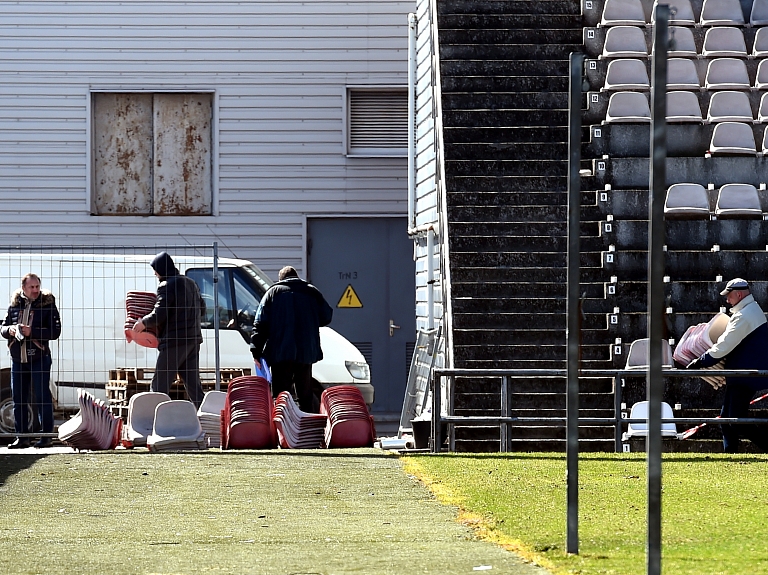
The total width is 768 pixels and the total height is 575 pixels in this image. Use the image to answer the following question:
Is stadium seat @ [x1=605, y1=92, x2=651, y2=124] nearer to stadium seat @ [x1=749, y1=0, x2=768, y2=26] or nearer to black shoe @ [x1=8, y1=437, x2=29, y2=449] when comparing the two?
stadium seat @ [x1=749, y1=0, x2=768, y2=26]

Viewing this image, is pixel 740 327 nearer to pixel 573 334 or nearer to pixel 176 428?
pixel 176 428

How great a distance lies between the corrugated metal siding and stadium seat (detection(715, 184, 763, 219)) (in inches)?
243

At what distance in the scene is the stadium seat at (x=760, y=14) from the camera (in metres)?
19.7

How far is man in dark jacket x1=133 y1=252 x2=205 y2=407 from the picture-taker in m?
14.5

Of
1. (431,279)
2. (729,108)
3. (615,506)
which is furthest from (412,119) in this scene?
(615,506)

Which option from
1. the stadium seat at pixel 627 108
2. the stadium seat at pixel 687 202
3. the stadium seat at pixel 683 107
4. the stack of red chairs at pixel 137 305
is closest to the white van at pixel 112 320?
the stack of red chairs at pixel 137 305

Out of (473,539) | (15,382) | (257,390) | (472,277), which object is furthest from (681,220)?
(473,539)

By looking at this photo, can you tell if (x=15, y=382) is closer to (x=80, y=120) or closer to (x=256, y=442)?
(x=256, y=442)

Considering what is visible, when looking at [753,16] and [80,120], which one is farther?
[80,120]

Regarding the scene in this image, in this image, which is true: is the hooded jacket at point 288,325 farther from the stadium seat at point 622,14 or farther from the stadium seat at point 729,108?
the stadium seat at point 622,14

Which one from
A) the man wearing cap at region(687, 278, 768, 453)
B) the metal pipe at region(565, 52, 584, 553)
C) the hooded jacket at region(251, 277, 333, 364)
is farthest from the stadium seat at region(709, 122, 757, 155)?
the metal pipe at region(565, 52, 584, 553)

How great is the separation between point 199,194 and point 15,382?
311 inches

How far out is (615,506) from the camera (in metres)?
8.78

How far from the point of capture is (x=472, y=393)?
47.1 ft
